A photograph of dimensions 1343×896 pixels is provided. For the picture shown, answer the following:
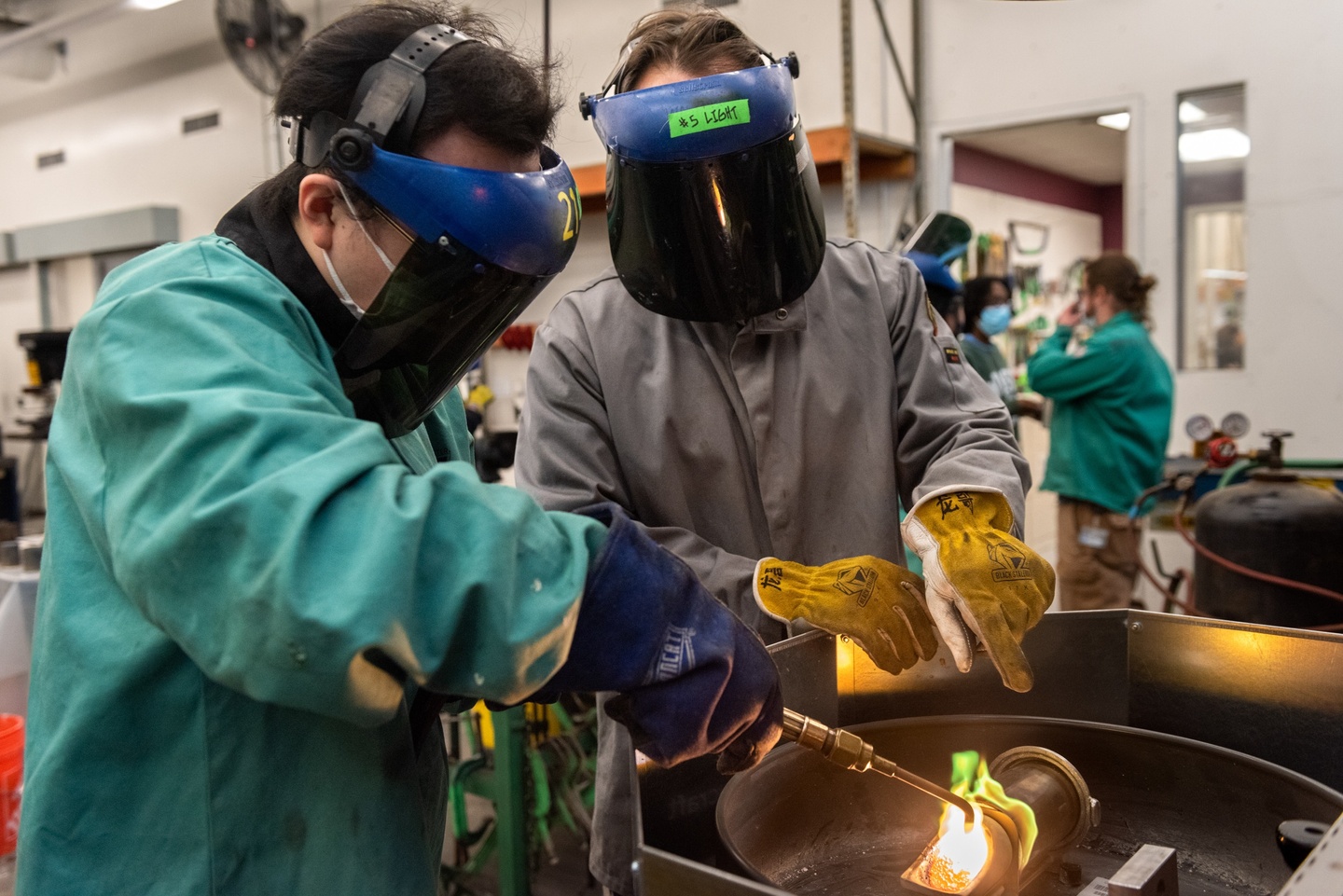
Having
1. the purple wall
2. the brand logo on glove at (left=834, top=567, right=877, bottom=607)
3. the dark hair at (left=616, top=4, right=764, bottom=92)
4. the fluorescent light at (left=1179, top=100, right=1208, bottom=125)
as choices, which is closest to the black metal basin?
the brand logo on glove at (left=834, top=567, right=877, bottom=607)

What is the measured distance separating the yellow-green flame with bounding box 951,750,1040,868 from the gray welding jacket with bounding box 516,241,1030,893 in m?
0.31

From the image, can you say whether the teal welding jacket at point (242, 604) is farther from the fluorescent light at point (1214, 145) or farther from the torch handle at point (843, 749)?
the fluorescent light at point (1214, 145)

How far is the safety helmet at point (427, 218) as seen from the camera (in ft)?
2.57

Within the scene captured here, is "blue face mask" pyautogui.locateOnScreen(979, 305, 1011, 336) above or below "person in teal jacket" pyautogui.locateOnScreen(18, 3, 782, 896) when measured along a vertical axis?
above

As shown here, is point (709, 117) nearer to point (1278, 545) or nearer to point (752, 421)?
point (752, 421)

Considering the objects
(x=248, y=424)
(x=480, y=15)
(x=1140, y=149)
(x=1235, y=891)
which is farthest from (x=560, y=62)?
(x=1140, y=149)

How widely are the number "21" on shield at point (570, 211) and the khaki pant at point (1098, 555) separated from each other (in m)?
3.60

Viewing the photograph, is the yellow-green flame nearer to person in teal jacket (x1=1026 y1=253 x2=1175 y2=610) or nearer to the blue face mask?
person in teal jacket (x1=1026 y1=253 x2=1175 y2=610)

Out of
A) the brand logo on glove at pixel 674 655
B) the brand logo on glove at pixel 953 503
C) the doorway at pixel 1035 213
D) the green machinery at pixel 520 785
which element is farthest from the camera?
the doorway at pixel 1035 213

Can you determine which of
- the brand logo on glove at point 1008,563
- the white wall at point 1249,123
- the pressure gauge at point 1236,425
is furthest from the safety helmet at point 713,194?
the white wall at point 1249,123

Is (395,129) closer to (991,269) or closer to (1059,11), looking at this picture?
(1059,11)

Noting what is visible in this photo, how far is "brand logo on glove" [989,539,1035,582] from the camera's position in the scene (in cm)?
104

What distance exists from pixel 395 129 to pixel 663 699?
485 mm

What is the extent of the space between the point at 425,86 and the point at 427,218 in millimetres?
108
